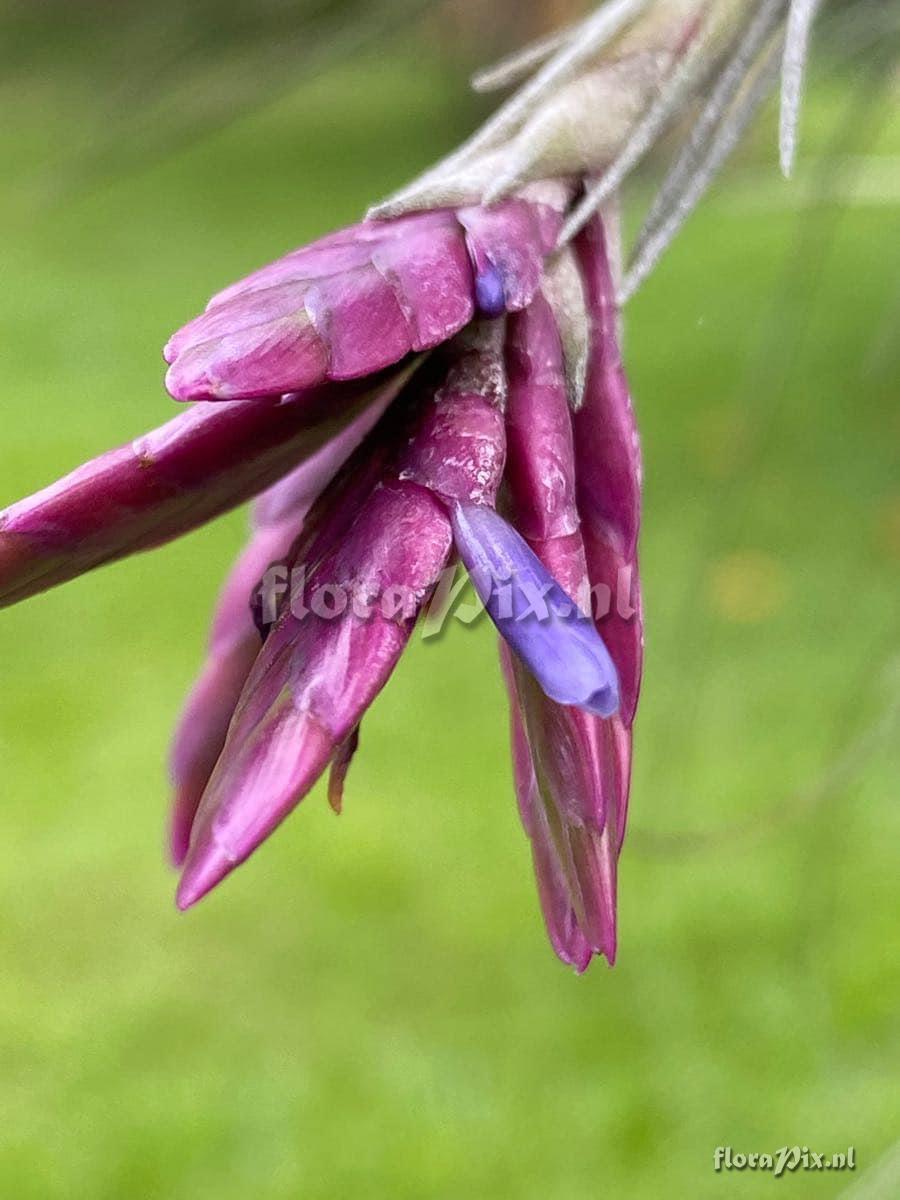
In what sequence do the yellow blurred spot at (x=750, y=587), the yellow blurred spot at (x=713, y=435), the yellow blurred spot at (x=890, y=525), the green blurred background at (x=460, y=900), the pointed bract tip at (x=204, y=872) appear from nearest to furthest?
the pointed bract tip at (x=204, y=872) < the green blurred background at (x=460, y=900) < the yellow blurred spot at (x=750, y=587) < the yellow blurred spot at (x=890, y=525) < the yellow blurred spot at (x=713, y=435)

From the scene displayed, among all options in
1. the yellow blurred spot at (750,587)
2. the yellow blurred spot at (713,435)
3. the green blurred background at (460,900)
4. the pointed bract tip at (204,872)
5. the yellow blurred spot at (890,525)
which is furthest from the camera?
the yellow blurred spot at (713,435)

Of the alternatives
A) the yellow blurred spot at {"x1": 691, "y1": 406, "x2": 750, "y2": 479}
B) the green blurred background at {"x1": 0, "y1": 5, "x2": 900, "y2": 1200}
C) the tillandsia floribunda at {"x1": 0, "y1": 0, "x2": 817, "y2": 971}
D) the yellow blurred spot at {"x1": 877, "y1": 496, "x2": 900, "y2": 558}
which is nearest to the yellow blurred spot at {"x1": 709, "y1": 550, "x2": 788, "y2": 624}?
the green blurred background at {"x1": 0, "y1": 5, "x2": 900, "y2": 1200}

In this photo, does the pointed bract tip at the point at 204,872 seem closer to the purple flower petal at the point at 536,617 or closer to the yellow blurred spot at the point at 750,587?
the purple flower petal at the point at 536,617

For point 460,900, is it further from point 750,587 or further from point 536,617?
point 536,617

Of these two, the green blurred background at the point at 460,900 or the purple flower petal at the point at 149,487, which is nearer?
the purple flower petal at the point at 149,487

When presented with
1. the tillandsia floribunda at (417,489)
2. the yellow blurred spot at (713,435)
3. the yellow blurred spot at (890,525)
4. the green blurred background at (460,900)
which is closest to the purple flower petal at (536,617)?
the tillandsia floribunda at (417,489)

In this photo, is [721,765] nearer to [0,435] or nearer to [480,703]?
[480,703]

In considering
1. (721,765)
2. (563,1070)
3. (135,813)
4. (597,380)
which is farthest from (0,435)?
(597,380)

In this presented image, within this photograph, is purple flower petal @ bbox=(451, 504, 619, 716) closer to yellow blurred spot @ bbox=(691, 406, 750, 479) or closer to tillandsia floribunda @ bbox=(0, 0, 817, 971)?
tillandsia floribunda @ bbox=(0, 0, 817, 971)
